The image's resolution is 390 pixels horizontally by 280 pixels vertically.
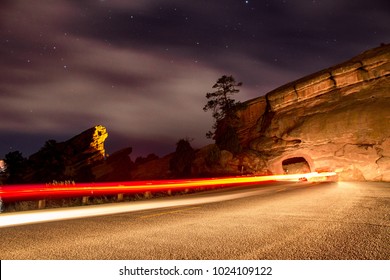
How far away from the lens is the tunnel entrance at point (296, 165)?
4138 centimetres

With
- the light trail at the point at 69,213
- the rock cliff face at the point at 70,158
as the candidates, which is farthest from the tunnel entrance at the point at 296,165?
the rock cliff face at the point at 70,158

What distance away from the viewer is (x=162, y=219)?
930cm

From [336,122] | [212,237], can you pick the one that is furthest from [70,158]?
[212,237]

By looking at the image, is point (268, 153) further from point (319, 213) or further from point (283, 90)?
point (319, 213)

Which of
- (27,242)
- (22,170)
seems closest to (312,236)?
(27,242)

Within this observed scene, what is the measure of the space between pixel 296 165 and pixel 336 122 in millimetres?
8173

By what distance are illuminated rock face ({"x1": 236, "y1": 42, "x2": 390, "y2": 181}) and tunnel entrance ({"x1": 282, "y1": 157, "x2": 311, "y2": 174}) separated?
3.15 feet

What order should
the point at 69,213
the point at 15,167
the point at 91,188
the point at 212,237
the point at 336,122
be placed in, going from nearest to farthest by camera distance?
the point at 212,237, the point at 69,213, the point at 91,188, the point at 336,122, the point at 15,167

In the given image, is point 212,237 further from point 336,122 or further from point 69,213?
point 336,122

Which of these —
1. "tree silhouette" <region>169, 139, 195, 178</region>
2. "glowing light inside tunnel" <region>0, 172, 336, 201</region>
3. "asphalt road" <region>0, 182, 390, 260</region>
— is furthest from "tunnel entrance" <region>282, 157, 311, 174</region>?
"asphalt road" <region>0, 182, 390, 260</region>

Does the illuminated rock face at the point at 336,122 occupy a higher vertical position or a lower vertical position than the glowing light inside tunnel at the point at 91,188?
higher

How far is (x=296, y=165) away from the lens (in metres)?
42.2

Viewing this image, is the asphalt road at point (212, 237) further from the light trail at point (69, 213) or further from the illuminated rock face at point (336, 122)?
the illuminated rock face at point (336, 122)

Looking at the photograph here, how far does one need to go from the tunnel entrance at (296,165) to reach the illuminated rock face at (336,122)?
96cm
